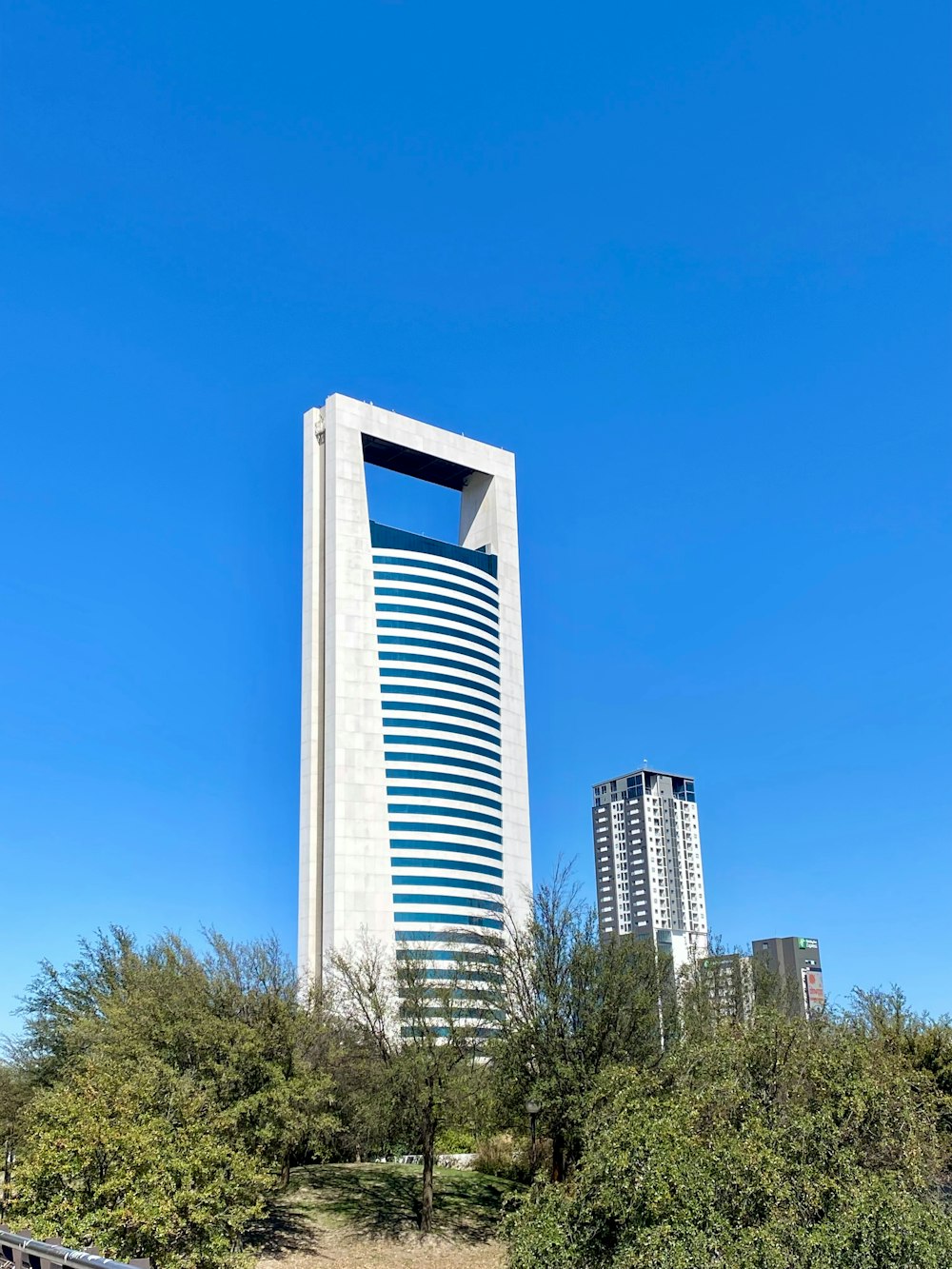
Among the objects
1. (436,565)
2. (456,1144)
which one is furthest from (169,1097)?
(436,565)

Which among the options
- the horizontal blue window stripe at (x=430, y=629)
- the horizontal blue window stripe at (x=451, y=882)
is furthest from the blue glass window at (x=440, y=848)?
the horizontal blue window stripe at (x=430, y=629)

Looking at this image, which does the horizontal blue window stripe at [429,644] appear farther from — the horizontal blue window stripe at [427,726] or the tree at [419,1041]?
the tree at [419,1041]

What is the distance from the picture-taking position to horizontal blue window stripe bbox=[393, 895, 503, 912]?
400 feet

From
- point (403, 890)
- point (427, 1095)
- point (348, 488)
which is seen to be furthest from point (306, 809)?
point (427, 1095)

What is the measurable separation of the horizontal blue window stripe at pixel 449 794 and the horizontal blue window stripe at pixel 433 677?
1275 cm

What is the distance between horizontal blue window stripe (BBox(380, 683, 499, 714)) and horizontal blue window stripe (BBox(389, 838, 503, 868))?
16.9m

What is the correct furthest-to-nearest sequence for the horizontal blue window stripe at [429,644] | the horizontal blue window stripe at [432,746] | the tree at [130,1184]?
the horizontal blue window stripe at [429,644] → the horizontal blue window stripe at [432,746] → the tree at [130,1184]

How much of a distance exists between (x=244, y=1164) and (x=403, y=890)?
323ft

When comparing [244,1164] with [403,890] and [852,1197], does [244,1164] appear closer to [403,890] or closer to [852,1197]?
[852,1197]

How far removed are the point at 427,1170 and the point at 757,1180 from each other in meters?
23.4

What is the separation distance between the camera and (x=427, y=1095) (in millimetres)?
38219

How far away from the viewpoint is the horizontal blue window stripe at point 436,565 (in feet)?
435

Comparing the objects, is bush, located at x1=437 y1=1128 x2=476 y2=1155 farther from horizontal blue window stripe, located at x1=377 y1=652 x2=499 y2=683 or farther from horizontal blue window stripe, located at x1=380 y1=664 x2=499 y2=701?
horizontal blue window stripe, located at x1=377 y1=652 x2=499 y2=683

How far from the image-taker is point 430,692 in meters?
130
